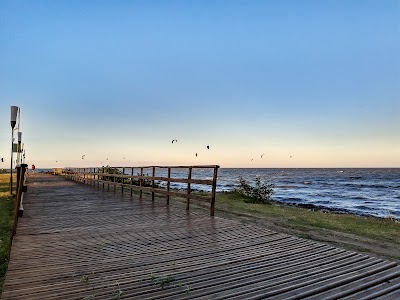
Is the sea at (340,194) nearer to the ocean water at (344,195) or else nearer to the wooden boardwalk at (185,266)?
the ocean water at (344,195)

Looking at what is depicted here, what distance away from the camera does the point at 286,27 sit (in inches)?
525

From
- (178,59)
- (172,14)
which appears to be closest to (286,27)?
(172,14)

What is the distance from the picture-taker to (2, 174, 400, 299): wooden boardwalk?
281 cm

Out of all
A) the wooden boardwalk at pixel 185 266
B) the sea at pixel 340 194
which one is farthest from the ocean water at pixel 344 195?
the wooden boardwalk at pixel 185 266

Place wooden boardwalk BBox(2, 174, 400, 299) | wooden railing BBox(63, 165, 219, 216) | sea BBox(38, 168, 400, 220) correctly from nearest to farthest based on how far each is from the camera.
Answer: wooden boardwalk BBox(2, 174, 400, 299)
wooden railing BBox(63, 165, 219, 216)
sea BBox(38, 168, 400, 220)

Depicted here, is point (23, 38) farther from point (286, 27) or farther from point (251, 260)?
point (251, 260)

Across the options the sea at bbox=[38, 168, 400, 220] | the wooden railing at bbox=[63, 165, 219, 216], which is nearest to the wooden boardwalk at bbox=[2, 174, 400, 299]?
the wooden railing at bbox=[63, 165, 219, 216]

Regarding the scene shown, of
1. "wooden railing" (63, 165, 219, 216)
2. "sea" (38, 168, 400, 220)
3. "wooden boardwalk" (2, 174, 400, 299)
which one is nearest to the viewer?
"wooden boardwalk" (2, 174, 400, 299)


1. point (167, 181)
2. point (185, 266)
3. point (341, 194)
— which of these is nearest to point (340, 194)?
point (341, 194)

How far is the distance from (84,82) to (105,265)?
2004 cm

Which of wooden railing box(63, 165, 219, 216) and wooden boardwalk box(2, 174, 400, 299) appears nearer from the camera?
wooden boardwalk box(2, 174, 400, 299)

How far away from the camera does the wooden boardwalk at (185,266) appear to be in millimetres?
2807

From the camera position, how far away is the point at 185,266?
3523 millimetres

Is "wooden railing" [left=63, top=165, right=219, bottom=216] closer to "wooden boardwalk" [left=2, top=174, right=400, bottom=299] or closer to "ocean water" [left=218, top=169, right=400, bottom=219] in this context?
"ocean water" [left=218, top=169, right=400, bottom=219]
